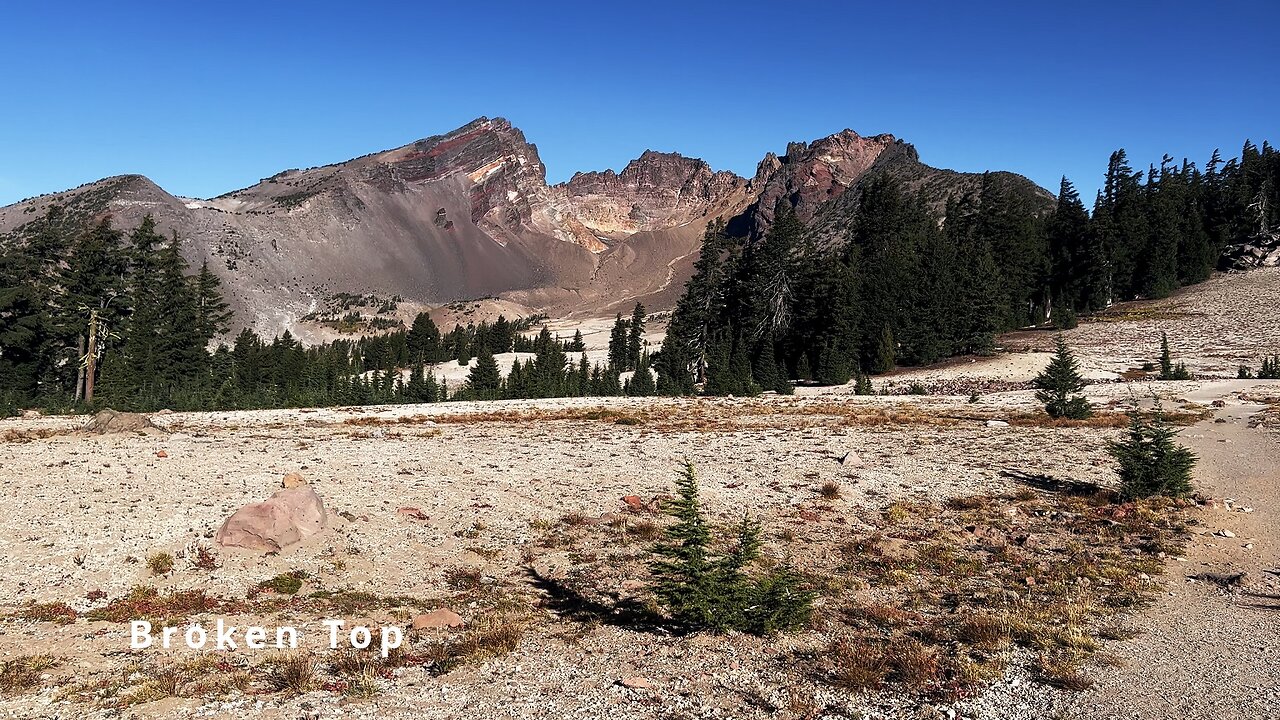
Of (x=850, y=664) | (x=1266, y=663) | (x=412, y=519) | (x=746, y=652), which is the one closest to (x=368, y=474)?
(x=412, y=519)

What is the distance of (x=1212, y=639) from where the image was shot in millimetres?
9578

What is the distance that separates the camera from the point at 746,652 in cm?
970

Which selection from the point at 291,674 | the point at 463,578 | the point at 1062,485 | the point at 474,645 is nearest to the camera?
the point at 291,674

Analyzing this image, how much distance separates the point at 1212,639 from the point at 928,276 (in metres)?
63.0

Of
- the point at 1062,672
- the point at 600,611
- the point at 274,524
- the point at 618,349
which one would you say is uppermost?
the point at 618,349

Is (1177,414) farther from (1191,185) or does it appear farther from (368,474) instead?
(1191,185)

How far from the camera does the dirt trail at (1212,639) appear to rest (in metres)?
7.78

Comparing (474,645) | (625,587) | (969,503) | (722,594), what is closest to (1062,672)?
(722,594)

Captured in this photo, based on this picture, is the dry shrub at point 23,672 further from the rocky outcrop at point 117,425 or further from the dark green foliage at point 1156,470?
the rocky outcrop at point 117,425

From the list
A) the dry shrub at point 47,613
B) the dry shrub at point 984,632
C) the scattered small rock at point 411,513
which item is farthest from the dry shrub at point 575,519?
the dry shrub at point 47,613

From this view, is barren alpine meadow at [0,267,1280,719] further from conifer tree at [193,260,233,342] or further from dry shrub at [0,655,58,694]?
conifer tree at [193,260,233,342]

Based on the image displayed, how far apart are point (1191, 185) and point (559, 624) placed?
149 metres

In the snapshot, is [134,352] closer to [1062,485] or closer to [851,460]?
[851,460]

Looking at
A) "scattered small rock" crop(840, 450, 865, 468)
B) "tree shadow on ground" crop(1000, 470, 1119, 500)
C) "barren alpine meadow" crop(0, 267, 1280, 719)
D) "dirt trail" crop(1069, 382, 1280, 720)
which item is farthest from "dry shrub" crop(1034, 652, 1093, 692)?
"scattered small rock" crop(840, 450, 865, 468)
